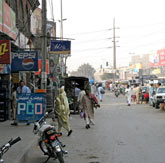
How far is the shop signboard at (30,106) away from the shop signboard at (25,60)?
11.8ft

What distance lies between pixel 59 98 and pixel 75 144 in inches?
78.2

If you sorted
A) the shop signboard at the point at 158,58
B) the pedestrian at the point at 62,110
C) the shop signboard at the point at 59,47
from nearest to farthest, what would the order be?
the pedestrian at the point at 62,110 < the shop signboard at the point at 59,47 < the shop signboard at the point at 158,58

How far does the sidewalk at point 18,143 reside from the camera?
819 centimetres

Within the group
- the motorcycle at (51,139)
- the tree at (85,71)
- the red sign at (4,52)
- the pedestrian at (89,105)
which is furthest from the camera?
the tree at (85,71)

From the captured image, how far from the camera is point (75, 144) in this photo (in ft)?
35.2

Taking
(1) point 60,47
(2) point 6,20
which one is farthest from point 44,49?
(2) point 6,20

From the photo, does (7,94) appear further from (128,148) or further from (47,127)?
(47,127)

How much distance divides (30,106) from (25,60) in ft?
12.7

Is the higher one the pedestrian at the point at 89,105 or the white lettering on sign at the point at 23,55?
the white lettering on sign at the point at 23,55

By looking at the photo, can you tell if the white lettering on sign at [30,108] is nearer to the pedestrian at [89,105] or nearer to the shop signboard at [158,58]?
the pedestrian at [89,105]

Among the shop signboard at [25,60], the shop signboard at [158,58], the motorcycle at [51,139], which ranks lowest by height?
the motorcycle at [51,139]

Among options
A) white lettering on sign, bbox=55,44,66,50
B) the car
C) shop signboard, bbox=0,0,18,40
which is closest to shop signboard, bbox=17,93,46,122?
shop signboard, bbox=0,0,18,40

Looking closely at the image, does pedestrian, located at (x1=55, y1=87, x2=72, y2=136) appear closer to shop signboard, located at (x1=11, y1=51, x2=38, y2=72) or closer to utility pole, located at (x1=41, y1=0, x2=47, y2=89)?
shop signboard, located at (x1=11, y1=51, x2=38, y2=72)

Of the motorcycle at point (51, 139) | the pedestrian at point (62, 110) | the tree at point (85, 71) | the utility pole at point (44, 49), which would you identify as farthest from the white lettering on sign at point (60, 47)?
the tree at point (85, 71)
